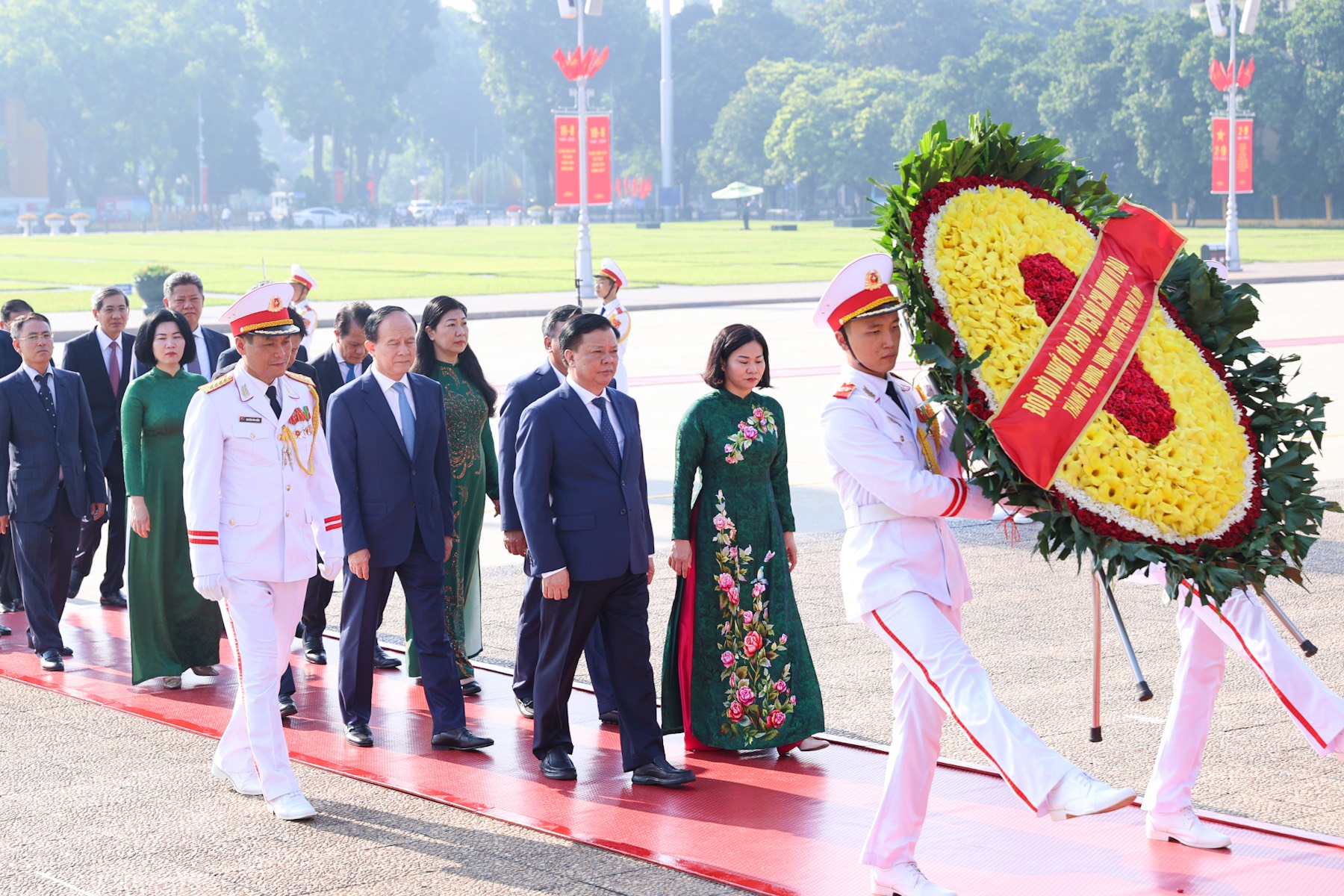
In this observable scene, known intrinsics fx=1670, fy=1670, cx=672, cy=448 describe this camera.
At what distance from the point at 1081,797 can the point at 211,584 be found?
10.1ft

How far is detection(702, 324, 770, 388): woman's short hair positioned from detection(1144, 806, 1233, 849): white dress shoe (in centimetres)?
212

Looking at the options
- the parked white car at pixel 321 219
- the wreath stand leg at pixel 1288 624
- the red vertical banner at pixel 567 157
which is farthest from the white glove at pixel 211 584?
the parked white car at pixel 321 219

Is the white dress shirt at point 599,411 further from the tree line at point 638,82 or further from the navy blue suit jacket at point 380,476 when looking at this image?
the tree line at point 638,82

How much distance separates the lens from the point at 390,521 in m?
6.59

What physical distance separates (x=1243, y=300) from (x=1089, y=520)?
104 centimetres

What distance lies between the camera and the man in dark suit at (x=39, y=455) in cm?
834

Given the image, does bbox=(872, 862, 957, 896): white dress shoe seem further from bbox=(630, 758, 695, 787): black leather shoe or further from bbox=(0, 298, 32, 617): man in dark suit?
bbox=(0, 298, 32, 617): man in dark suit

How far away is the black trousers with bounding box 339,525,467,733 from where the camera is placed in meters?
6.57

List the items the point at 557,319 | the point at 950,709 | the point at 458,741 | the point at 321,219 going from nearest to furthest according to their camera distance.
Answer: the point at 950,709
the point at 458,741
the point at 557,319
the point at 321,219

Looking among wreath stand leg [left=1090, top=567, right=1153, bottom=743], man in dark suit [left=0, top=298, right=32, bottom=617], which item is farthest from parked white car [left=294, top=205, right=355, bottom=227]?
wreath stand leg [left=1090, top=567, right=1153, bottom=743]

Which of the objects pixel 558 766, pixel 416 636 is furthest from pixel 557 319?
pixel 558 766

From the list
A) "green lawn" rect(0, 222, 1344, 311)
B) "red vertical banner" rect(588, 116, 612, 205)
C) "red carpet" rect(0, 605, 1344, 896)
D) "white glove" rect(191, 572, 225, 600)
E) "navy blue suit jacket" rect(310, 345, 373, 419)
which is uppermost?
"red vertical banner" rect(588, 116, 612, 205)

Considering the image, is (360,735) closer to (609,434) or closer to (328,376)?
(609,434)

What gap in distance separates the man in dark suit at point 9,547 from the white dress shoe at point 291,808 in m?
4.11
